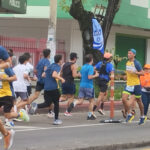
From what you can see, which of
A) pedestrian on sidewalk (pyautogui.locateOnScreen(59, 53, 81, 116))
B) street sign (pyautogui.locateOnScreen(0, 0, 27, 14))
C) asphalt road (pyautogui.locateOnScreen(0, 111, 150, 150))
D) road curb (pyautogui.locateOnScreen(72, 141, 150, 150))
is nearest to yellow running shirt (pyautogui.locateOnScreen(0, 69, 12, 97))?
asphalt road (pyautogui.locateOnScreen(0, 111, 150, 150))

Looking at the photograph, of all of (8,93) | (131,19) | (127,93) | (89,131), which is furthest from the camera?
(131,19)

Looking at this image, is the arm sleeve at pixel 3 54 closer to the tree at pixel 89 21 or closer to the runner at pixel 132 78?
the runner at pixel 132 78

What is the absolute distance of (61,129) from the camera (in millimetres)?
10727

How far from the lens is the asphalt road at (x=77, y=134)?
808cm

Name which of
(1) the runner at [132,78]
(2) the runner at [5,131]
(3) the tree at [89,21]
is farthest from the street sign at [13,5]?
(2) the runner at [5,131]

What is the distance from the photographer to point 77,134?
9.95m

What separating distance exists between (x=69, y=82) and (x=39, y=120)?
4.67ft

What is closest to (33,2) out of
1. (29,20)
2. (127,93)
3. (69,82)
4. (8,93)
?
(29,20)

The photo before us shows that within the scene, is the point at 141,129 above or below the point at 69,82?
below

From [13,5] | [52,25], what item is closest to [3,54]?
[13,5]

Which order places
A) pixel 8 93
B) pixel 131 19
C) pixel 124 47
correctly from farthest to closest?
1. pixel 124 47
2. pixel 131 19
3. pixel 8 93

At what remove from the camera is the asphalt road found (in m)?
8.08

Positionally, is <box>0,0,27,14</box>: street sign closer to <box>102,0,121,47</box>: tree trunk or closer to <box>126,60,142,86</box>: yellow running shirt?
<box>102,0,121,47</box>: tree trunk

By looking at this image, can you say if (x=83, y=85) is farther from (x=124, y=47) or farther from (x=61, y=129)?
(x=124, y=47)
